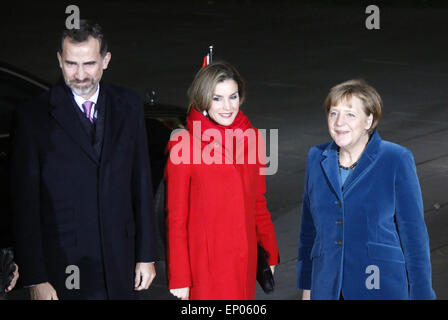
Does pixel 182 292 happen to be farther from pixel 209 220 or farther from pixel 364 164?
pixel 364 164

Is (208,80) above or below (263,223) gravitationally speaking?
above

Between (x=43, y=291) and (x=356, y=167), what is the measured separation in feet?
5.17

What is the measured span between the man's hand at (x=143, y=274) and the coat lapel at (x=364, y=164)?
1053 millimetres

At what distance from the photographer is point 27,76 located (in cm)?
688

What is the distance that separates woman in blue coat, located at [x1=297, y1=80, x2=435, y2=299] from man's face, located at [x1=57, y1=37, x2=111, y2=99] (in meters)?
1.11

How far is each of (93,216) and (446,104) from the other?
975 cm

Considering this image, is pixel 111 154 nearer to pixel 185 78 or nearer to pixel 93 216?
pixel 93 216

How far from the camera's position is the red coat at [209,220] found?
4.52 metres

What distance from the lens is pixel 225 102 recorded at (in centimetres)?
450

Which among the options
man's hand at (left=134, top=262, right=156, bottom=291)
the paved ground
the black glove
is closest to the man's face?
man's hand at (left=134, top=262, right=156, bottom=291)

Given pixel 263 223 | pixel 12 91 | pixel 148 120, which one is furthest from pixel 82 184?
pixel 12 91
